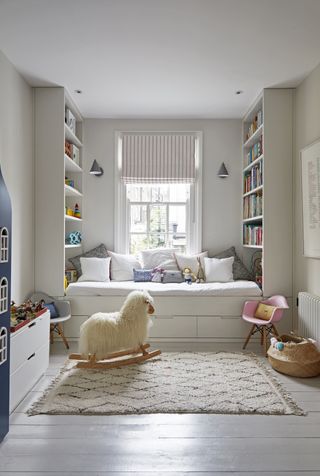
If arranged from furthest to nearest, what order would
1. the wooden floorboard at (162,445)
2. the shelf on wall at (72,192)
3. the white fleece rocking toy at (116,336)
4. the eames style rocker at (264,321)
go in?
the shelf on wall at (72,192), the eames style rocker at (264,321), the white fleece rocking toy at (116,336), the wooden floorboard at (162,445)

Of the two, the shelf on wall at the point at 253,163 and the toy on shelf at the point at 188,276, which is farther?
the toy on shelf at the point at 188,276

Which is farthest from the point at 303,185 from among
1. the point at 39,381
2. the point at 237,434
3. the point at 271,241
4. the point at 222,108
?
the point at 39,381

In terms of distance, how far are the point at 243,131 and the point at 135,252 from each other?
7.16 feet

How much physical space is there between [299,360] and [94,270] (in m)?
2.48

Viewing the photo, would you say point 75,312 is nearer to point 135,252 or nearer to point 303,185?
point 135,252

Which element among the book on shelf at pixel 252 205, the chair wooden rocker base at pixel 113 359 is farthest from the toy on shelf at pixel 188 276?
the chair wooden rocker base at pixel 113 359

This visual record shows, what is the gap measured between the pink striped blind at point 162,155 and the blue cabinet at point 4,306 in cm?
286

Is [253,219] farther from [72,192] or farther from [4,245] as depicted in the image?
[4,245]

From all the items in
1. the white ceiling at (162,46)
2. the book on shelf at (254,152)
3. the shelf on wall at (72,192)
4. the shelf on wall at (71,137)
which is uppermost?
the white ceiling at (162,46)

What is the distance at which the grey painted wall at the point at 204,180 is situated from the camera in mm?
4805

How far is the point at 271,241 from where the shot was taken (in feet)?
12.9

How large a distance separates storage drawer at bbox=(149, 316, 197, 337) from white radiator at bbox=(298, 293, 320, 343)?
1.10 m

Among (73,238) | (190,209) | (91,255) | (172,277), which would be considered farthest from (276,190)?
(73,238)

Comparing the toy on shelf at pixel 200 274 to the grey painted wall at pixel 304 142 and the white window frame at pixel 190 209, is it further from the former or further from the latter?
the grey painted wall at pixel 304 142
